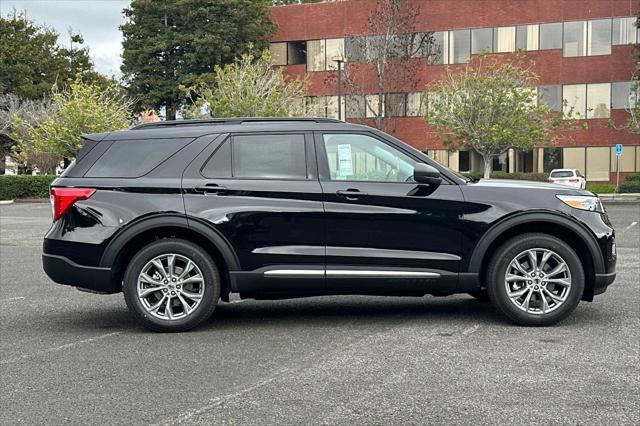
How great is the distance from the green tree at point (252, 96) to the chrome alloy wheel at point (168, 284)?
99.0ft

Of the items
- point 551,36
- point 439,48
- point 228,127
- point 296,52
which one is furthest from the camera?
point 296,52

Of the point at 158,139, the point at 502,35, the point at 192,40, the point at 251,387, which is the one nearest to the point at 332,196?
the point at 158,139

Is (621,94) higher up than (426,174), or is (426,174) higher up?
(621,94)

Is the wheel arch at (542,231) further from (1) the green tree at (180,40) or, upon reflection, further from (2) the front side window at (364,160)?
(1) the green tree at (180,40)

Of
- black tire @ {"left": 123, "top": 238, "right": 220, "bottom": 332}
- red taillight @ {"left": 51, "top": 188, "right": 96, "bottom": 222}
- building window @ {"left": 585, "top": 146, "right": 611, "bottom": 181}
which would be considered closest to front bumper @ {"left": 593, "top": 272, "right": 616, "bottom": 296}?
black tire @ {"left": 123, "top": 238, "right": 220, "bottom": 332}

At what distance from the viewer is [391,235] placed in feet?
19.7

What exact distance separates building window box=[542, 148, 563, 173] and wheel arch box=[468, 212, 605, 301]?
39220mm

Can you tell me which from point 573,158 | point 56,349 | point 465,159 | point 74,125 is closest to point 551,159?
point 573,158

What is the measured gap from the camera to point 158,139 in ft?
20.7

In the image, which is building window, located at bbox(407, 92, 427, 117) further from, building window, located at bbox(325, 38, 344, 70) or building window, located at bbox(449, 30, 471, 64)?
building window, located at bbox(325, 38, 344, 70)

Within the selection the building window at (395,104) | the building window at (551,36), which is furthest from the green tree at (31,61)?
the building window at (551,36)

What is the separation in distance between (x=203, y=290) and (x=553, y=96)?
40932 millimetres

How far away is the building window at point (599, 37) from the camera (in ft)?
137

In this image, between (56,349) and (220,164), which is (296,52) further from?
(56,349)
